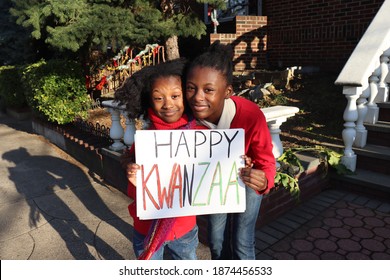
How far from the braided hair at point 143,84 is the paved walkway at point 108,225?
1.51 metres

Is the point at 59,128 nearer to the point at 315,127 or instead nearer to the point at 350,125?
the point at 315,127

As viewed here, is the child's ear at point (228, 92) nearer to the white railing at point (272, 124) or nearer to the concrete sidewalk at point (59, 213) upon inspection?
the white railing at point (272, 124)

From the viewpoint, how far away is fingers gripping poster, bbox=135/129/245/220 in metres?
1.63

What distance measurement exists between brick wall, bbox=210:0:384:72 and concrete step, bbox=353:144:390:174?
333 cm

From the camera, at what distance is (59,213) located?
3549 mm

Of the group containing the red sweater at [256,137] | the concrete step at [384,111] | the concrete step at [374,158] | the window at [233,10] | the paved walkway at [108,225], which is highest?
the window at [233,10]

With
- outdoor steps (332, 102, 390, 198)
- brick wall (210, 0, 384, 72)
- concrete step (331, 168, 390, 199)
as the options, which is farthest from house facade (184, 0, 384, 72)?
concrete step (331, 168, 390, 199)

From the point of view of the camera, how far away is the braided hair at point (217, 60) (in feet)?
5.05

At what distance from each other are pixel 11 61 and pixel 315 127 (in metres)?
10.1

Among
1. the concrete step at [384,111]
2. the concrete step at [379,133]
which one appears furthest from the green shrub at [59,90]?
the concrete step at [384,111]

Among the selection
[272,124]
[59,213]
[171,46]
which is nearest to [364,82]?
[272,124]

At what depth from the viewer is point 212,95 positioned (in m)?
1.55

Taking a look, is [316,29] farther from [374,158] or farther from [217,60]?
[217,60]

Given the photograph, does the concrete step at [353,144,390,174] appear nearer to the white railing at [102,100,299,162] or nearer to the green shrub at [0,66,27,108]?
the white railing at [102,100,299,162]
